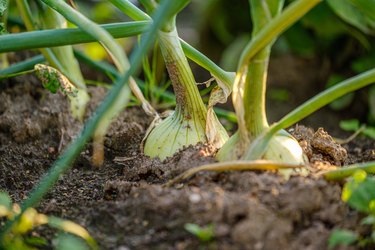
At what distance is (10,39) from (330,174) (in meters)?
0.58

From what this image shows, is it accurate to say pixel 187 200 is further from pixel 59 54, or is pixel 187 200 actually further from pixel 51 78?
pixel 59 54

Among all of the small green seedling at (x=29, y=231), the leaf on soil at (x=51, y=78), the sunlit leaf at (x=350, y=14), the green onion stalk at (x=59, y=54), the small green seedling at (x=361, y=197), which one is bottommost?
the small green seedling at (x=29, y=231)

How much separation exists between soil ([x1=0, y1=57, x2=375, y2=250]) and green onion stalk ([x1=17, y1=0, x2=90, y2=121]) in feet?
0.66

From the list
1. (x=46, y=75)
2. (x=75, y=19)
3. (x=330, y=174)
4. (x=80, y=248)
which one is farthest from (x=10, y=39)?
(x=330, y=174)

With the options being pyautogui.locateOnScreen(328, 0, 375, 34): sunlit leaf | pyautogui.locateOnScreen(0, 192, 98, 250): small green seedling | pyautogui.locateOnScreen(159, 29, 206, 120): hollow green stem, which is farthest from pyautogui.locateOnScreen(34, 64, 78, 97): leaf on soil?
pyautogui.locateOnScreen(328, 0, 375, 34): sunlit leaf

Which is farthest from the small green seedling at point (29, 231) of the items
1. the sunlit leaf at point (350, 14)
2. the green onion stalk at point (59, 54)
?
the sunlit leaf at point (350, 14)

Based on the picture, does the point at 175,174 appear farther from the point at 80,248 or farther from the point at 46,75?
the point at 46,75

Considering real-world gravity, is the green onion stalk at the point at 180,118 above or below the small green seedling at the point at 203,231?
above

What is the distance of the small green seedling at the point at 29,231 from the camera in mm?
916

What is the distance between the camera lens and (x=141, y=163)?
1.26m

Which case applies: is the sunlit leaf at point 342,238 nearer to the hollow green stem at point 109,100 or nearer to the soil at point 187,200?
the soil at point 187,200

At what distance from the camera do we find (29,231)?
1039mm

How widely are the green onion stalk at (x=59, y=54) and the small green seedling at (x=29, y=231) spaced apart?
0.64 meters

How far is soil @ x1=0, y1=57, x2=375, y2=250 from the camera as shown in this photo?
0.92 meters
